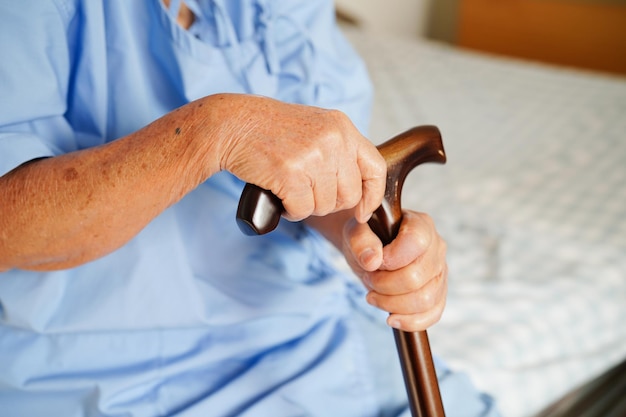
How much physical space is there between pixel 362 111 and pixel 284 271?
0.81ft

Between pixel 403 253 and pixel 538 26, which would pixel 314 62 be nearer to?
pixel 403 253

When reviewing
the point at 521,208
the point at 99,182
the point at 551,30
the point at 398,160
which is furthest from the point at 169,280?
the point at 551,30

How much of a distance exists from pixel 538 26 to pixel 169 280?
241cm

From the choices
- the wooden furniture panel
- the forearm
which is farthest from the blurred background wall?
the forearm

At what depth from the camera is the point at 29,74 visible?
66 centimetres

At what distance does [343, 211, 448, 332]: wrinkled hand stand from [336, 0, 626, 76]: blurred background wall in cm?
190

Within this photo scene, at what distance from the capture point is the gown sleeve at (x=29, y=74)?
0.64m

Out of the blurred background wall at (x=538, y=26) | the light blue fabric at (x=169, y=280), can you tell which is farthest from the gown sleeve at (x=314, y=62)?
the blurred background wall at (x=538, y=26)

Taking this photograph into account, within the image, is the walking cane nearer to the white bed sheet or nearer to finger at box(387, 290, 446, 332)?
finger at box(387, 290, 446, 332)

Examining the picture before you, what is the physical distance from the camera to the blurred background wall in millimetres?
2633

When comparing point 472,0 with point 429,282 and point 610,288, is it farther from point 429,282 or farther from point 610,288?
point 429,282

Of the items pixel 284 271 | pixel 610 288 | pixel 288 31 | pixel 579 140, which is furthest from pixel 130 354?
pixel 579 140

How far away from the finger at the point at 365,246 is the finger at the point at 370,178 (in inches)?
1.8

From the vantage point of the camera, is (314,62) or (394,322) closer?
(394,322)
